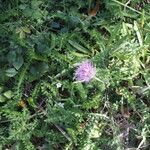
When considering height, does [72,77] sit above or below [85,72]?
below

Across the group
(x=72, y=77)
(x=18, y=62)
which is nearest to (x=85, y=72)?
(x=72, y=77)

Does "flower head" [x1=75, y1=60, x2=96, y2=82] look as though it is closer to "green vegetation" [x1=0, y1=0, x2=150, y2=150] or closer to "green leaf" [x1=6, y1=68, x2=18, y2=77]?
"green vegetation" [x1=0, y1=0, x2=150, y2=150]

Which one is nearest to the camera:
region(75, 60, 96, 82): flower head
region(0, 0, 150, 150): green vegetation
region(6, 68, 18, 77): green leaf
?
region(75, 60, 96, 82): flower head

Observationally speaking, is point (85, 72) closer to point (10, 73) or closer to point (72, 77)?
point (72, 77)

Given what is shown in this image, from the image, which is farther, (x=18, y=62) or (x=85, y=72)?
(x=18, y=62)

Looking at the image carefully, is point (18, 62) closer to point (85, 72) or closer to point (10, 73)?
point (10, 73)

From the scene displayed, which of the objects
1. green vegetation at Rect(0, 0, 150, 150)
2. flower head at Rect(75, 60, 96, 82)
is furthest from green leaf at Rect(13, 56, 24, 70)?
flower head at Rect(75, 60, 96, 82)

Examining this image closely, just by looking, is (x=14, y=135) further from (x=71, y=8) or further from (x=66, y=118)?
(x=71, y=8)

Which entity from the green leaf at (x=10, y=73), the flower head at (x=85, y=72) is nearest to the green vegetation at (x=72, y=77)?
the green leaf at (x=10, y=73)

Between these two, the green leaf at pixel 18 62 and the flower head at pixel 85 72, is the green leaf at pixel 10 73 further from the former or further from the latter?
the flower head at pixel 85 72
